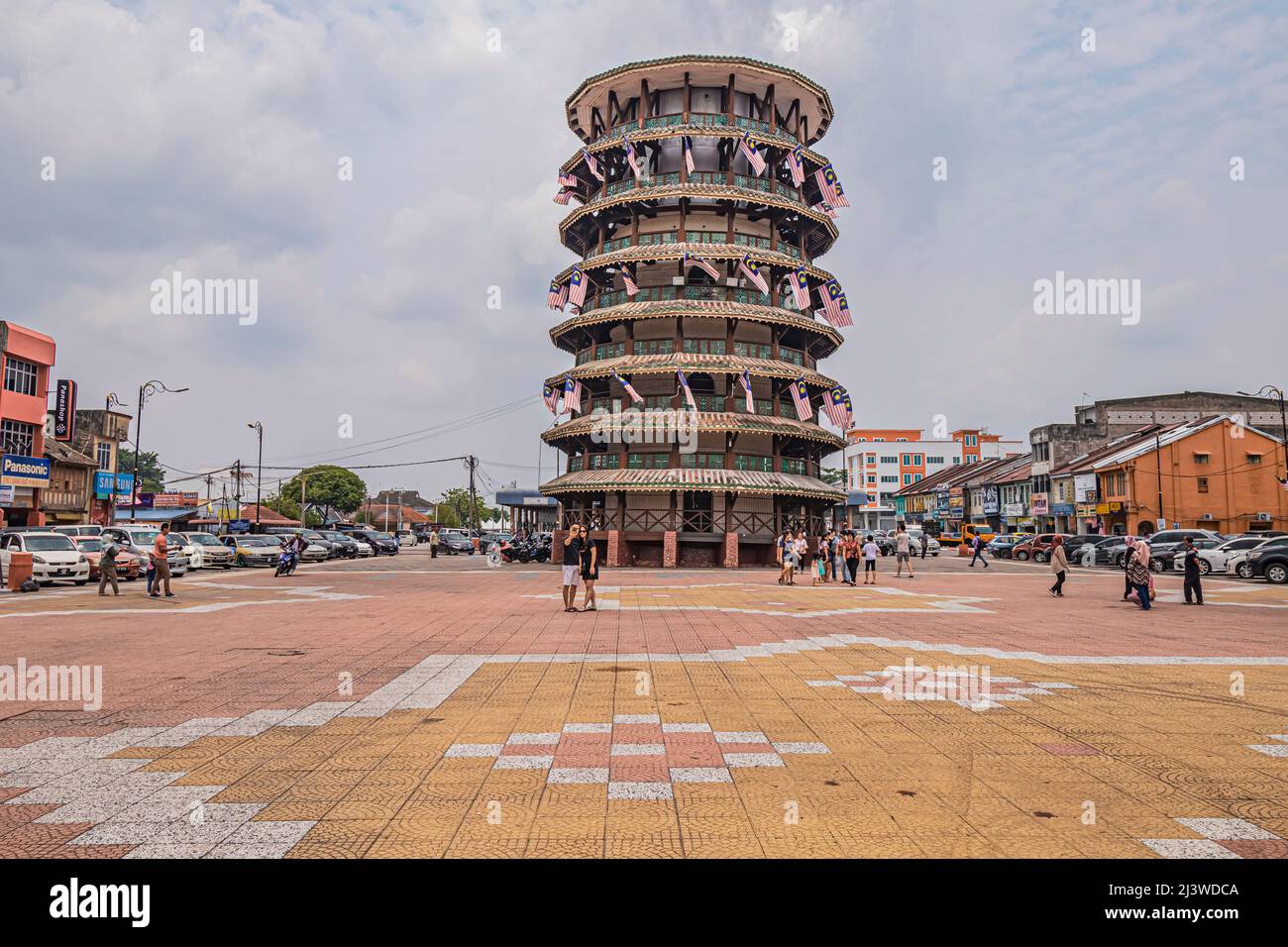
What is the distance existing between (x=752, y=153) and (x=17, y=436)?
1626 inches

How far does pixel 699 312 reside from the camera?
127ft

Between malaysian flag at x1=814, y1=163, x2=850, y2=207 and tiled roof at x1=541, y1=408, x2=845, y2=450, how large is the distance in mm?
12298

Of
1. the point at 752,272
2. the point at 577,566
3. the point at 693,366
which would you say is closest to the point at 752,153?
the point at 752,272

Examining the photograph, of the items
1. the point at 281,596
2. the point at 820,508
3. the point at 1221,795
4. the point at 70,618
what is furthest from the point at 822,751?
the point at 820,508

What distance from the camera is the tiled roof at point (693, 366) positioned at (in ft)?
125

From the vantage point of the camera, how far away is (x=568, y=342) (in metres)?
45.1

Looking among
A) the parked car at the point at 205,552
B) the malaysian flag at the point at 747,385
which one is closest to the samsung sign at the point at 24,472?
the parked car at the point at 205,552

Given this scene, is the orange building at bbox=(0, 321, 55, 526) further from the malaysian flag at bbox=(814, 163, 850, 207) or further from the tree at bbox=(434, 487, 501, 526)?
the tree at bbox=(434, 487, 501, 526)

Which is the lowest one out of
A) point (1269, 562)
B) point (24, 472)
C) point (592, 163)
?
point (1269, 562)

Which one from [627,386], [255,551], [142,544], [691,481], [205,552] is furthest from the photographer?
[627,386]

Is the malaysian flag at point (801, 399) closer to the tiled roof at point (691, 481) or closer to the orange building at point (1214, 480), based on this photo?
the tiled roof at point (691, 481)

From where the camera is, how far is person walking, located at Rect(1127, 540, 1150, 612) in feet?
56.7

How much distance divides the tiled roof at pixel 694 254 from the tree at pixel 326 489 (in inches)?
2782

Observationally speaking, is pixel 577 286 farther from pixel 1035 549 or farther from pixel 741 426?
pixel 1035 549
